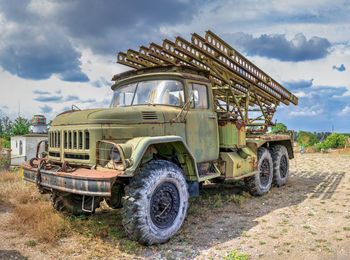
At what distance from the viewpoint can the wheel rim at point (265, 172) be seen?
30.9ft

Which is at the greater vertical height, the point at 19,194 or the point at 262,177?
the point at 262,177

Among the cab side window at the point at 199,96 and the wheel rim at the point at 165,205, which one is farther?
the cab side window at the point at 199,96

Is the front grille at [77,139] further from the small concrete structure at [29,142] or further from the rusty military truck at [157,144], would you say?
the small concrete structure at [29,142]

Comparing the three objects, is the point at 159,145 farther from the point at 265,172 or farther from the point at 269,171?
the point at 269,171

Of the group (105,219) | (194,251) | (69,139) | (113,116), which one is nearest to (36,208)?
(105,219)

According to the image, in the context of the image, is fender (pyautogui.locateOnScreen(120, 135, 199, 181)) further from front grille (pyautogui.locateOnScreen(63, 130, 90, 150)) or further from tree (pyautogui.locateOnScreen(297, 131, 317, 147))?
tree (pyautogui.locateOnScreen(297, 131, 317, 147))

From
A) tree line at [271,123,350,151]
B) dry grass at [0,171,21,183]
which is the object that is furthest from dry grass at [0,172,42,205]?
tree line at [271,123,350,151]

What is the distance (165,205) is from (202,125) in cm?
193

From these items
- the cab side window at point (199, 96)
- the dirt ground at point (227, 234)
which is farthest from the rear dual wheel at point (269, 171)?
the cab side window at point (199, 96)

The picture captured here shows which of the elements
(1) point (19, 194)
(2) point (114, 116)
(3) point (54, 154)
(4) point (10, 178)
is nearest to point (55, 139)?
(3) point (54, 154)

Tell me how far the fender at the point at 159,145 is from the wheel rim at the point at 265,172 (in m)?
3.49

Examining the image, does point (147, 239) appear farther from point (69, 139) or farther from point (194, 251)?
point (69, 139)

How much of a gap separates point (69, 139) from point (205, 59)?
365 centimetres

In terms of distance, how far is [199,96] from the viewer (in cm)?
719
